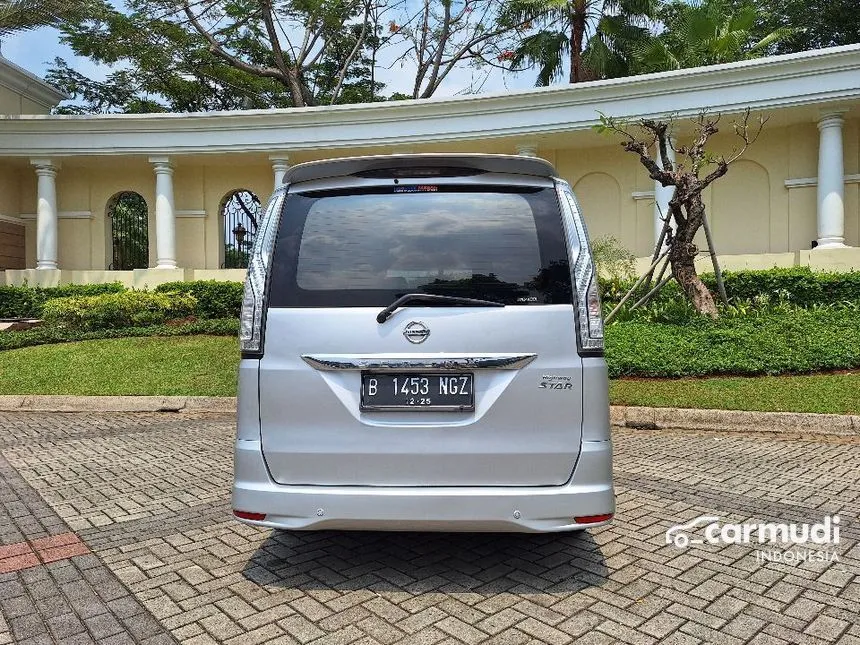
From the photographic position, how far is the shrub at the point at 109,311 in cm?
1386

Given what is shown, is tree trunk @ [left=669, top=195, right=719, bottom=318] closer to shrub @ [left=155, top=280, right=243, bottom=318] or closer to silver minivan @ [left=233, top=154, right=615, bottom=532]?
silver minivan @ [left=233, top=154, right=615, bottom=532]

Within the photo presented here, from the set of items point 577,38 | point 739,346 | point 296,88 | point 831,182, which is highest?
point 296,88

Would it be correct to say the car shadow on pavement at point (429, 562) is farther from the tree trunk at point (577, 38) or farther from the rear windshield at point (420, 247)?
the tree trunk at point (577, 38)

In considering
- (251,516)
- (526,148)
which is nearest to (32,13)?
(526,148)

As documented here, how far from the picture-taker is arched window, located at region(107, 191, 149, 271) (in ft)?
73.7

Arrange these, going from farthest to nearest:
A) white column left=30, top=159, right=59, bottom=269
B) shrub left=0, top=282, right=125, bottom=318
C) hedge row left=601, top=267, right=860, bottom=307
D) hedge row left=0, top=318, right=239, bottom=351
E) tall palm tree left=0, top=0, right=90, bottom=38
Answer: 1. white column left=30, top=159, right=59, bottom=269
2. shrub left=0, top=282, right=125, bottom=318
3. tall palm tree left=0, top=0, right=90, bottom=38
4. hedge row left=0, top=318, right=239, bottom=351
5. hedge row left=601, top=267, right=860, bottom=307

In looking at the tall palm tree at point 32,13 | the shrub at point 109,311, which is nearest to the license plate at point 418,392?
the shrub at point 109,311

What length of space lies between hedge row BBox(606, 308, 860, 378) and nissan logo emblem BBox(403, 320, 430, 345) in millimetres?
6696

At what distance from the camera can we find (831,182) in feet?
51.0

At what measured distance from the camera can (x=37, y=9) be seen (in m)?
16.7

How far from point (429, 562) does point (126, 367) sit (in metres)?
8.72

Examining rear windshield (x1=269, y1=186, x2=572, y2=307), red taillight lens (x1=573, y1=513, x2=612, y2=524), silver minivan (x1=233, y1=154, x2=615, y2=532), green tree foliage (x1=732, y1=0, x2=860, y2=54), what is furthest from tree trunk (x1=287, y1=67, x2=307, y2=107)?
red taillight lens (x1=573, y1=513, x2=612, y2=524)

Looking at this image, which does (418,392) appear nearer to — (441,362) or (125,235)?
(441,362)

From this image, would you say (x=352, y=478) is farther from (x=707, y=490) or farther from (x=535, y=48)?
(x=535, y=48)
